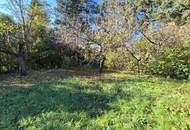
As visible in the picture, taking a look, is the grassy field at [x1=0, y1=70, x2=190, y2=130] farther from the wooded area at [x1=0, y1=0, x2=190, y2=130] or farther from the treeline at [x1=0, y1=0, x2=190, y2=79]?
the treeline at [x1=0, y1=0, x2=190, y2=79]

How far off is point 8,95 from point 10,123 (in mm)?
3159

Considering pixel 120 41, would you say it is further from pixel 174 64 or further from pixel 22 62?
pixel 22 62

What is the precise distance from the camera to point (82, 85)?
39.8 ft

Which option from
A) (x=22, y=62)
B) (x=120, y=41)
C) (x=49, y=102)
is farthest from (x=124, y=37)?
(x=49, y=102)

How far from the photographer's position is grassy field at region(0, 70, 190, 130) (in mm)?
7227

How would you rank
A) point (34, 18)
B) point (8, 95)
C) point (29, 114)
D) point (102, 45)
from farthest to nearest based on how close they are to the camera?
1. point (34, 18)
2. point (102, 45)
3. point (8, 95)
4. point (29, 114)

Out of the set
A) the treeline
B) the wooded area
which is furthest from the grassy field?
the treeline

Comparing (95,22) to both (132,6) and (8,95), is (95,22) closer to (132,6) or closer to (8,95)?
(132,6)

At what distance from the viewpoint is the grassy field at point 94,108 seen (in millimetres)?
7227

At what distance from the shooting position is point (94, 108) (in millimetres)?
8586

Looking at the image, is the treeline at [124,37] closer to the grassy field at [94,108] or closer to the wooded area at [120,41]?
the wooded area at [120,41]

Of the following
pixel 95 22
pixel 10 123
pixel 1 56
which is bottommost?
pixel 10 123

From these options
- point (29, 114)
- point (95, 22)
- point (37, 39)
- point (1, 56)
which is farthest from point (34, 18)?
point (29, 114)

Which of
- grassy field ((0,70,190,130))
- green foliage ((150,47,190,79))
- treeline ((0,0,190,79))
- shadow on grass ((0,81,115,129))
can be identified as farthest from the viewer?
treeline ((0,0,190,79))
